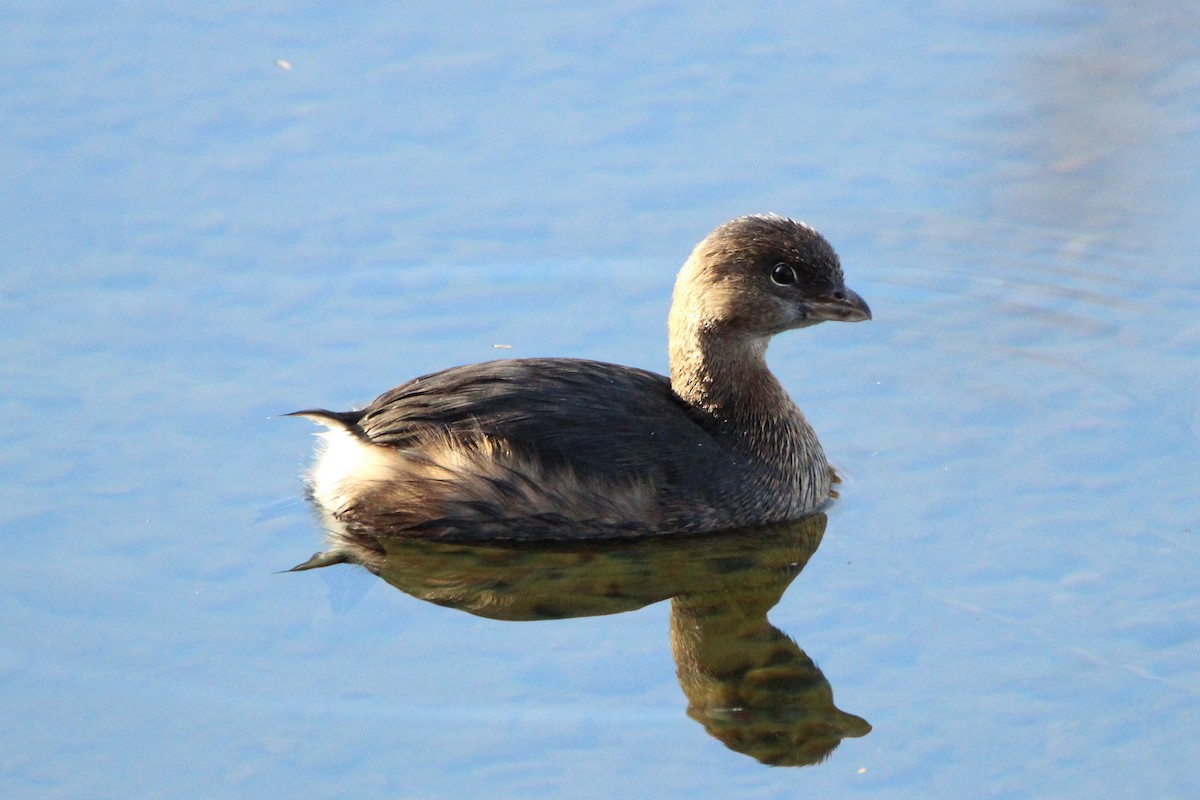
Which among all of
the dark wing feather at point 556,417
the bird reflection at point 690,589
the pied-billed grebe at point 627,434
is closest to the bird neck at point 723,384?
the pied-billed grebe at point 627,434

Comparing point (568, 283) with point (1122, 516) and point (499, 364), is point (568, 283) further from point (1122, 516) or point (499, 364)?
point (1122, 516)

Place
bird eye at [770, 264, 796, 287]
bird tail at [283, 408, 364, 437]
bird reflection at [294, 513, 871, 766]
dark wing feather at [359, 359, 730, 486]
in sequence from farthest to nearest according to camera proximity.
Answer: bird eye at [770, 264, 796, 287] < bird tail at [283, 408, 364, 437] < dark wing feather at [359, 359, 730, 486] < bird reflection at [294, 513, 871, 766]

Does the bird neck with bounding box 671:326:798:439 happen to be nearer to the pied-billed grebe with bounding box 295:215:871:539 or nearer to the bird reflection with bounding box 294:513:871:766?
the pied-billed grebe with bounding box 295:215:871:539

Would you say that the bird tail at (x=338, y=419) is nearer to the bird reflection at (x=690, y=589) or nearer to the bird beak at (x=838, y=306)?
the bird reflection at (x=690, y=589)

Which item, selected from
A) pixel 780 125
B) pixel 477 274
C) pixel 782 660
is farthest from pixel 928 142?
pixel 782 660

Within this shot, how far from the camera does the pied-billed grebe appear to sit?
746 centimetres

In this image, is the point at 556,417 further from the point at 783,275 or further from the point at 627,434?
the point at 783,275

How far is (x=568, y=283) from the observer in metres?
9.20

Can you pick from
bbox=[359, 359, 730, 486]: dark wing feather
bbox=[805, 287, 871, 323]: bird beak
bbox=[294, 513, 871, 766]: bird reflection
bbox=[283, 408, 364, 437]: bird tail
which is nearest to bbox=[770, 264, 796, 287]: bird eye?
bbox=[805, 287, 871, 323]: bird beak

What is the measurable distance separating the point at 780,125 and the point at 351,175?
86.6 inches

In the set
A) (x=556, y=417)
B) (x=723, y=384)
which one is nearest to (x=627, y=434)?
(x=556, y=417)

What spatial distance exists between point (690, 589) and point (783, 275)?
1.35 metres

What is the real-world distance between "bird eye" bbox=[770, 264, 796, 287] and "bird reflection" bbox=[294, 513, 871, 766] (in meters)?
0.93

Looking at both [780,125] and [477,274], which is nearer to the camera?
[477,274]
